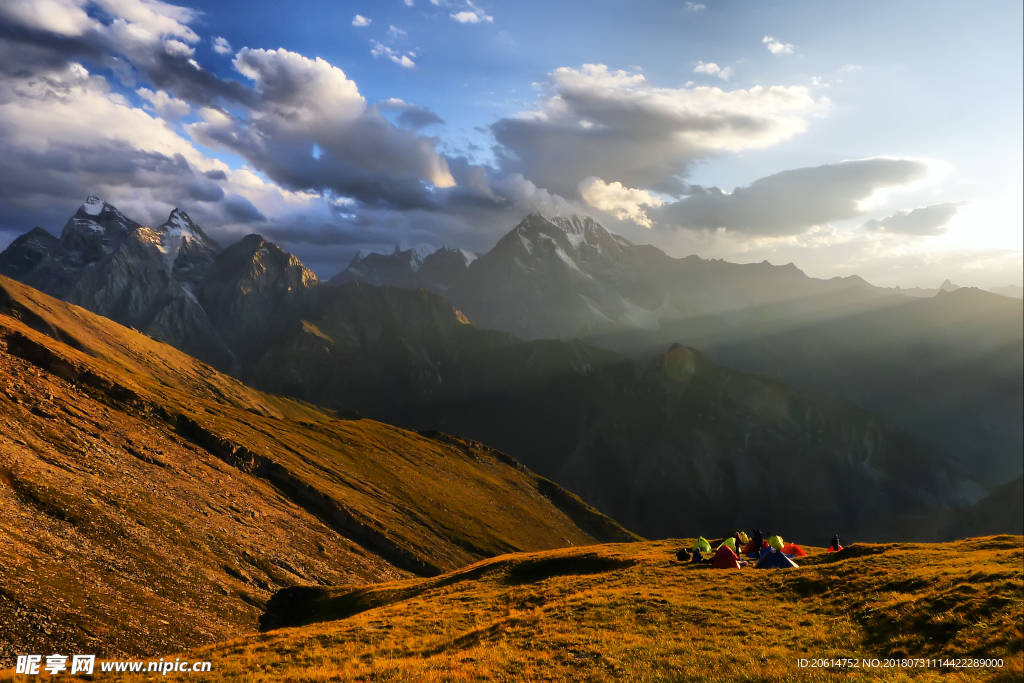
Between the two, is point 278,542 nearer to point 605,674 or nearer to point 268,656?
point 268,656

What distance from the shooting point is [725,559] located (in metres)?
47.8

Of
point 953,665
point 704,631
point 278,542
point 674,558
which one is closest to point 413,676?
point 704,631

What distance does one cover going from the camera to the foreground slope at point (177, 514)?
165ft

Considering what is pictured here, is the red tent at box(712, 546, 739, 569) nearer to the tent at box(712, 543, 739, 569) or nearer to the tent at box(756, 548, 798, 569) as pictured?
the tent at box(712, 543, 739, 569)

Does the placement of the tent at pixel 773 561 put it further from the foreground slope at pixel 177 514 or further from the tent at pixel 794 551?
the foreground slope at pixel 177 514

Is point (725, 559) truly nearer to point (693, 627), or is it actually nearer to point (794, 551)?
point (794, 551)

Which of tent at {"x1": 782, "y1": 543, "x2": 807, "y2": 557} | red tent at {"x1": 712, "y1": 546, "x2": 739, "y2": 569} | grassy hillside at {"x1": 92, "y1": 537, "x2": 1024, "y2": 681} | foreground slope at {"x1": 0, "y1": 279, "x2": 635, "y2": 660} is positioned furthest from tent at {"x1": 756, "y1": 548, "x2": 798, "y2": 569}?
foreground slope at {"x1": 0, "y1": 279, "x2": 635, "y2": 660}

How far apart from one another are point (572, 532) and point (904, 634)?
170637 mm

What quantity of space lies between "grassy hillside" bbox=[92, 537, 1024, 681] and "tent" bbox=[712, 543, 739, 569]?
166cm

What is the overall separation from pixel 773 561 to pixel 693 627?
69.9 feet

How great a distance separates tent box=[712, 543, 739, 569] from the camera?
4741 cm

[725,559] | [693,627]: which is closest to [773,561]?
[725,559]

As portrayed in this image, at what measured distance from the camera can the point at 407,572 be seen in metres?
114

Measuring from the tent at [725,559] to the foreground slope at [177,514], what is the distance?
5035 centimetres
